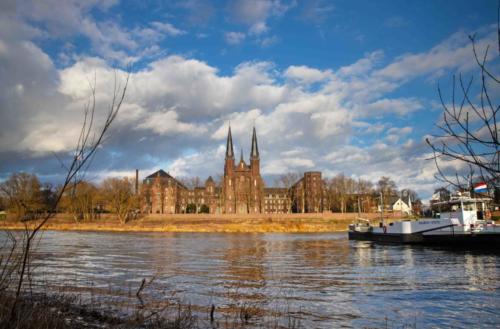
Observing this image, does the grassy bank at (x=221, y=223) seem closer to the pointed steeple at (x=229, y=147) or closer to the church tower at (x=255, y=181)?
the church tower at (x=255, y=181)

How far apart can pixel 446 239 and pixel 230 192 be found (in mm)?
110378

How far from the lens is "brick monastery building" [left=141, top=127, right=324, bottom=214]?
14589 cm

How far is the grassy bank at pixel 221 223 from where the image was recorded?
93.6 metres

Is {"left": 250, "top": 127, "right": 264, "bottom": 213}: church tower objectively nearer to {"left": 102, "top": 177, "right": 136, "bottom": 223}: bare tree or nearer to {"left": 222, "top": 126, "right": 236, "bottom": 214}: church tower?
{"left": 222, "top": 126, "right": 236, "bottom": 214}: church tower

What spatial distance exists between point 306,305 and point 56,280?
39.9 feet

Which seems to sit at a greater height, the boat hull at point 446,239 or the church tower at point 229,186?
the church tower at point 229,186

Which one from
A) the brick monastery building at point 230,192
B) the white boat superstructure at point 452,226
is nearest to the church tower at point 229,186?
the brick monastery building at point 230,192

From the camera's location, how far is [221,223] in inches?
4035

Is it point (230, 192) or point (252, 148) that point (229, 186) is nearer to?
point (230, 192)

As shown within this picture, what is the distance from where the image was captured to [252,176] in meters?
152

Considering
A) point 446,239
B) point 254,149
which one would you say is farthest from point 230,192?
point 446,239

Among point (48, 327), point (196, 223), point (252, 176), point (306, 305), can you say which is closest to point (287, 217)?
point (196, 223)

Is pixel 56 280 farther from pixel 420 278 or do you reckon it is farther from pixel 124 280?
pixel 420 278

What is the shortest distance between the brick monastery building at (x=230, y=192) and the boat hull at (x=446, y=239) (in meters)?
87.1
